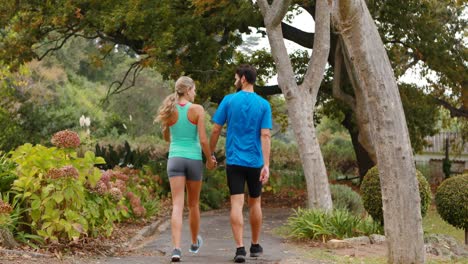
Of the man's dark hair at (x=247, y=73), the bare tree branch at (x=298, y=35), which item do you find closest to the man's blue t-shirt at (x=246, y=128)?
the man's dark hair at (x=247, y=73)

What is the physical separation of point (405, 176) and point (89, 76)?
52.2 m

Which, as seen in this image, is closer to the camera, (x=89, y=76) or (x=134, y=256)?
(x=134, y=256)

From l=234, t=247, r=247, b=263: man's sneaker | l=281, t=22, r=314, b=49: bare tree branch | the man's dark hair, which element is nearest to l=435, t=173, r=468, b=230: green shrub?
l=234, t=247, r=247, b=263: man's sneaker

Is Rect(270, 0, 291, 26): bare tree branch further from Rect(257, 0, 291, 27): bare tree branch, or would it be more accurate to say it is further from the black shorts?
the black shorts

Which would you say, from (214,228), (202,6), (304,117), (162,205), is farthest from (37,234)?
(202,6)

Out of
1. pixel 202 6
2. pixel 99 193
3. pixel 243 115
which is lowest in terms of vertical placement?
pixel 99 193

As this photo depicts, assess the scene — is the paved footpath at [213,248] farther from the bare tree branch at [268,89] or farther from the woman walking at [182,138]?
A: the bare tree branch at [268,89]

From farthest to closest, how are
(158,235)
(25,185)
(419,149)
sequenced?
(419,149) < (158,235) < (25,185)

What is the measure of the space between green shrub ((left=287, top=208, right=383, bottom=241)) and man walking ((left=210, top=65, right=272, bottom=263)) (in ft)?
10.6

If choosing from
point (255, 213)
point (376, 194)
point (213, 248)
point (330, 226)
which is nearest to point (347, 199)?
point (376, 194)

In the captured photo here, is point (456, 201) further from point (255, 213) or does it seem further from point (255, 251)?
point (255, 213)

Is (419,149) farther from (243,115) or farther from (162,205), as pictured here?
(243,115)

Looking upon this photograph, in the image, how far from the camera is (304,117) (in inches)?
549

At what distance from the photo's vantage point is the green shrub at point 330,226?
39.0 ft
